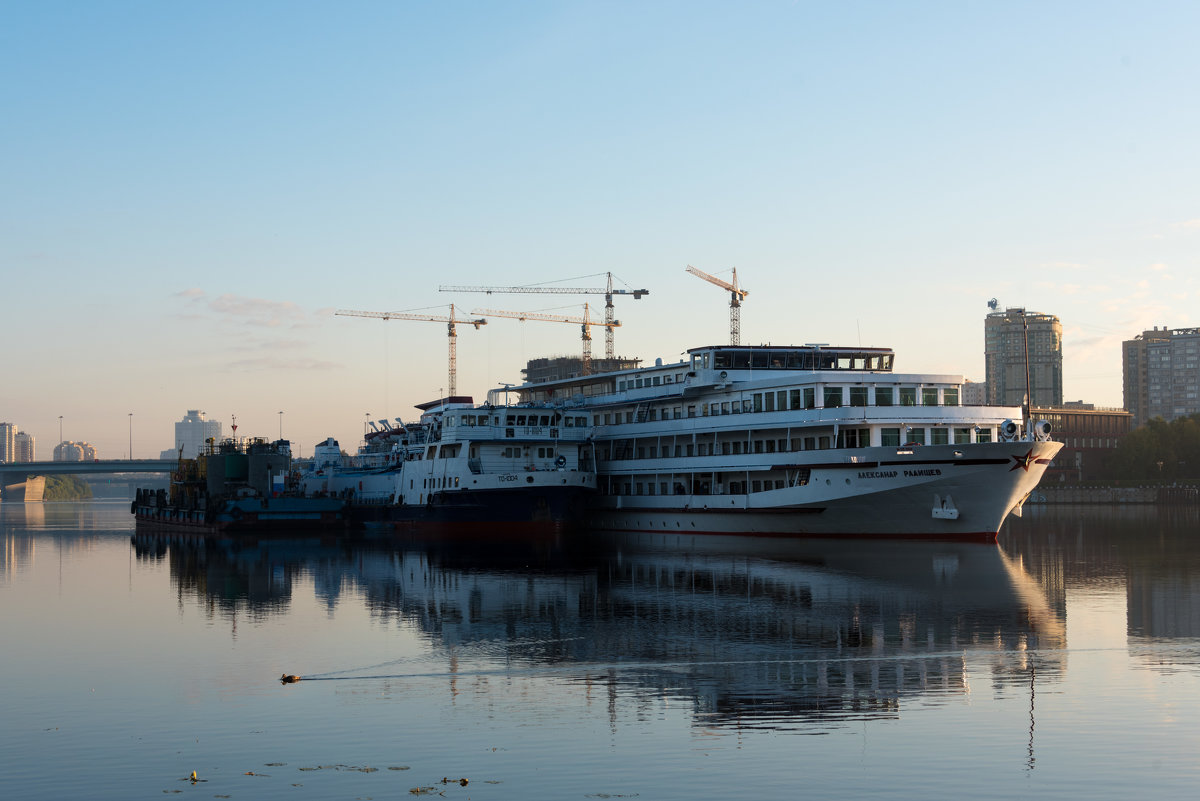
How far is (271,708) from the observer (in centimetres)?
2652

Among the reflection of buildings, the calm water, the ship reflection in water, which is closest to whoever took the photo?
the calm water

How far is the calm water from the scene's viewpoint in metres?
20.6

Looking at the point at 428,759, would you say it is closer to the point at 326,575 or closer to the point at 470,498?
the point at 326,575

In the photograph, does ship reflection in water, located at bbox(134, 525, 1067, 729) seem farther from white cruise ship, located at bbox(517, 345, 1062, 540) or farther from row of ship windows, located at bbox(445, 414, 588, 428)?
row of ship windows, located at bbox(445, 414, 588, 428)

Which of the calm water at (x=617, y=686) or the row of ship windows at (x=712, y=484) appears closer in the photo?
the calm water at (x=617, y=686)

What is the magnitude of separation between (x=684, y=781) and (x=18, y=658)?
2349cm

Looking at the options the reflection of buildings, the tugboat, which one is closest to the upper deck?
the reflection of buildings

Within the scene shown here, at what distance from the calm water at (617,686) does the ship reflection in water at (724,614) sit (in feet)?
0.59

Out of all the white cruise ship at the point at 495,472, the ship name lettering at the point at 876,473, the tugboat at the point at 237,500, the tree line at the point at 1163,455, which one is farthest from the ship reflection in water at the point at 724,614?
the tree line at the point at 1163,455

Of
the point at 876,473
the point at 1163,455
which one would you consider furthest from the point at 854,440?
the point at 1163,455

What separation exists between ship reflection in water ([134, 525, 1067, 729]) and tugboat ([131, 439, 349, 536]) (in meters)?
28.6

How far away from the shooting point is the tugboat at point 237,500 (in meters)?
102

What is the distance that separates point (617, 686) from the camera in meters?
28.1

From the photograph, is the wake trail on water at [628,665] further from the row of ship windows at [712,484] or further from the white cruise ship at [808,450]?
the row of ship windows at [712,484]
